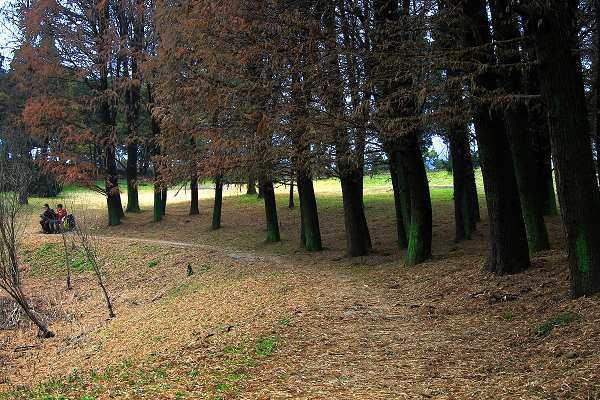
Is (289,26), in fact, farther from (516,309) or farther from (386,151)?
(516,309)

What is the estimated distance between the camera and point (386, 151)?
12953mm

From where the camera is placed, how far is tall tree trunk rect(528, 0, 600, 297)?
23.1ft

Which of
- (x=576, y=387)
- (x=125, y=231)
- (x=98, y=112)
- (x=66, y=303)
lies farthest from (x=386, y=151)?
(x=98, y=112)

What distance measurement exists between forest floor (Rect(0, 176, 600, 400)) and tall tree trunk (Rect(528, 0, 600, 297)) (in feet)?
2.00

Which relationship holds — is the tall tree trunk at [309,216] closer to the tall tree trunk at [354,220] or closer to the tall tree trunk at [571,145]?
the tall tree trunk at [354,220]

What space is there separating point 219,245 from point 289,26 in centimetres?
1227

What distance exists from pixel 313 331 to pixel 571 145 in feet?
14.1

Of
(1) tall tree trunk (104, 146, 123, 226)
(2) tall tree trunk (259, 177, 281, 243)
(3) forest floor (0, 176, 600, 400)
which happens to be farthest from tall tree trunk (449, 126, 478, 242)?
(1) tall tree trunk (104, 146, 123, 226)

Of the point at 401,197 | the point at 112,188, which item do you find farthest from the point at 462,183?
the point at 112,188

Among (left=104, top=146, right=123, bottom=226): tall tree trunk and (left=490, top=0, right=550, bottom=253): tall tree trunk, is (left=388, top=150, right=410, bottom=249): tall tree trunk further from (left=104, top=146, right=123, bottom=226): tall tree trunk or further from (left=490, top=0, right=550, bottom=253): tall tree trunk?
(left=104, top=146, right=123, bottom=226): tall tree trunk

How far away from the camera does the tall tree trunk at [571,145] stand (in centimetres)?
703

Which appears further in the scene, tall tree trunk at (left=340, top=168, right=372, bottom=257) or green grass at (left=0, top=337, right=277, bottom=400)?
tall tree trunk at (left=340, top=168, right=372, bottom=257)

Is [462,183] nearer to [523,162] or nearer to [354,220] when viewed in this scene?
[354,220]

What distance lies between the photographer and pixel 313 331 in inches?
328
